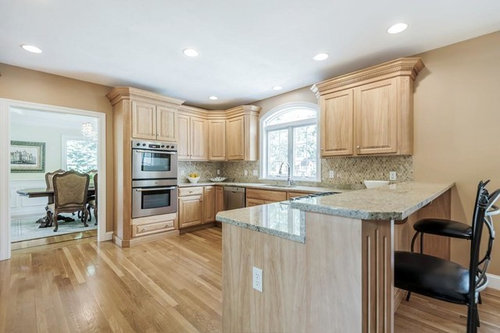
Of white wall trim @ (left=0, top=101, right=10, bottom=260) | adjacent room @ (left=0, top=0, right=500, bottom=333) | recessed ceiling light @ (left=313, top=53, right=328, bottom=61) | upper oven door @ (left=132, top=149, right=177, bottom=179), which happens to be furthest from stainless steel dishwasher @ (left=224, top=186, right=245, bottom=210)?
white wall trim @ (left=0, top=101, right=10, bottom=260)

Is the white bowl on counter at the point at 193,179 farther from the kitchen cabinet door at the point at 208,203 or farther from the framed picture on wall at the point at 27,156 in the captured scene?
the framed picture on wall at the point at 27,156

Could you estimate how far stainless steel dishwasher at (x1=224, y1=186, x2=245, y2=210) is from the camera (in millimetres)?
4332

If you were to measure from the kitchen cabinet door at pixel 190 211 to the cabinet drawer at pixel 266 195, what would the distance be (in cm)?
107

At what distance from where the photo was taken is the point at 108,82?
3783 millimetres

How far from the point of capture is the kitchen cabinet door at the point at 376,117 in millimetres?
2807

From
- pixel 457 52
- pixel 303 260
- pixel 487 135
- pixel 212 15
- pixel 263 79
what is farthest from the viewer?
pixel 263 79

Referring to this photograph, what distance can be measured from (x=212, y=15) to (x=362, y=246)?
2211mm

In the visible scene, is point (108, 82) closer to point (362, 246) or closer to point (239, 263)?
point (239, 263)

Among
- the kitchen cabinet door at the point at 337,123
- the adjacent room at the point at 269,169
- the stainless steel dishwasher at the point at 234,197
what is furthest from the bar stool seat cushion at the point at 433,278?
the stainless steel dishwasher at the point at 234,197

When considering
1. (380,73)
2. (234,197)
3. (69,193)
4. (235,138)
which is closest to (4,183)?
(69,193)

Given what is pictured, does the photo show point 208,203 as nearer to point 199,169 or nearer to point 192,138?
point 199,169

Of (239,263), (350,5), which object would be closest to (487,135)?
(350,5)

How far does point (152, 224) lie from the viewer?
3.95m

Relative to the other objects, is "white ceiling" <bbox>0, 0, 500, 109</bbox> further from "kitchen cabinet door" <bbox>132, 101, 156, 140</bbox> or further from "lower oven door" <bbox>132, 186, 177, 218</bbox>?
"lower oven door" <bbox>132, 186, 177, 218</bbox>
